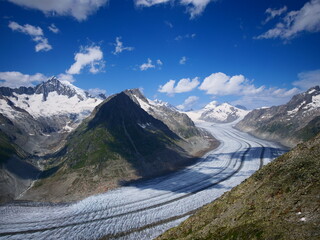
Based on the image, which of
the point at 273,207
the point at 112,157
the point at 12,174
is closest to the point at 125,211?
the point at 273,207

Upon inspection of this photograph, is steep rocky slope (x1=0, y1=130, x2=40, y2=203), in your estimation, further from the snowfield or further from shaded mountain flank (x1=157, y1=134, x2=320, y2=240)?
shaded mountain flank (x1=157, y1=134, x2=320, y2=240)

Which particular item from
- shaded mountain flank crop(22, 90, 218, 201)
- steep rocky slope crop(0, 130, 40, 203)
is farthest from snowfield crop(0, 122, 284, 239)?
steep rocky slope crop(0, 130, 40, 203)

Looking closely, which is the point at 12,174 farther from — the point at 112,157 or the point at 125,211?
the point at 125,211

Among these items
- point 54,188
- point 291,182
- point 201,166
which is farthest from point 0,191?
point 291,182

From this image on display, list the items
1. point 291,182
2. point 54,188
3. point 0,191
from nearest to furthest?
1. point 291,182
2. point 0,191
3. point 54,188

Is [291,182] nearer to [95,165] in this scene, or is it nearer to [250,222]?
[250,222]

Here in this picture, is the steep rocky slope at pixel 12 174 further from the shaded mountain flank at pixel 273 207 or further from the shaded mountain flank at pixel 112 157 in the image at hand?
the shaded mountain flank at pixel 273 207

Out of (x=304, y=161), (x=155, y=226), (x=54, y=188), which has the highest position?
(x=304, y=161)
